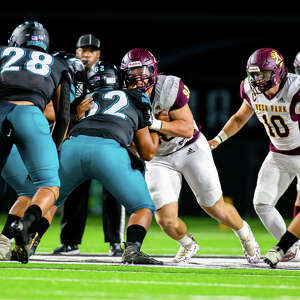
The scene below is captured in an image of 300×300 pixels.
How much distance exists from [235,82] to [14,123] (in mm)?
12113

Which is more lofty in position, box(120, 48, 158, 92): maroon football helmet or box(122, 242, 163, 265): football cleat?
box(120, 48, 158, 92): maroon football helmet

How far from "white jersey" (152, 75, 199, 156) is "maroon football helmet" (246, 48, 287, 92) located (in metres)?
0.58

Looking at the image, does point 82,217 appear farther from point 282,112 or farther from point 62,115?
point 282,112

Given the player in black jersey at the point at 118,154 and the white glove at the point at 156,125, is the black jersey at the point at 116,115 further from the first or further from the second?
the white glove at the point at 156,125

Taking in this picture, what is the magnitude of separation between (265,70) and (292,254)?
4.91 ft

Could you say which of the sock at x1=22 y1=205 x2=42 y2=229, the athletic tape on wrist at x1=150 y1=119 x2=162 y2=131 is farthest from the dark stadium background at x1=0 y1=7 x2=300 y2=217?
the sock at x1=22 y1=205 x2=42 y2=229

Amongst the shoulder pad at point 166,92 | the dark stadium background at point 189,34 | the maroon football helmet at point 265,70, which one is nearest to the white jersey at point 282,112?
the maroon football helmet at point 265,70

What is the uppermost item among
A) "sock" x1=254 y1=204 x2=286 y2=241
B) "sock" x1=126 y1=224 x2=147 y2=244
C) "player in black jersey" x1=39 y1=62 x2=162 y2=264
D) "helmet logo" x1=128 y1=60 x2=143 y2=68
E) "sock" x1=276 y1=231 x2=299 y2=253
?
"helmet logo" x1=128 y1=60 x2=143 y2=68

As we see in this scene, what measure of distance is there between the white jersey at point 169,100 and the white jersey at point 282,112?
27.6 inches

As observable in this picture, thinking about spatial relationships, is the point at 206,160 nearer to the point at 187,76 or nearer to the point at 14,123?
the point at 14,123

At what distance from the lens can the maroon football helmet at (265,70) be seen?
A: 5.87 metres

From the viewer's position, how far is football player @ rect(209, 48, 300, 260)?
5895 mm

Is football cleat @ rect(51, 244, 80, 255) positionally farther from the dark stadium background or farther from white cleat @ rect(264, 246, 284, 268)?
the dark stadium background

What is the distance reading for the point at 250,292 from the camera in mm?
3838
